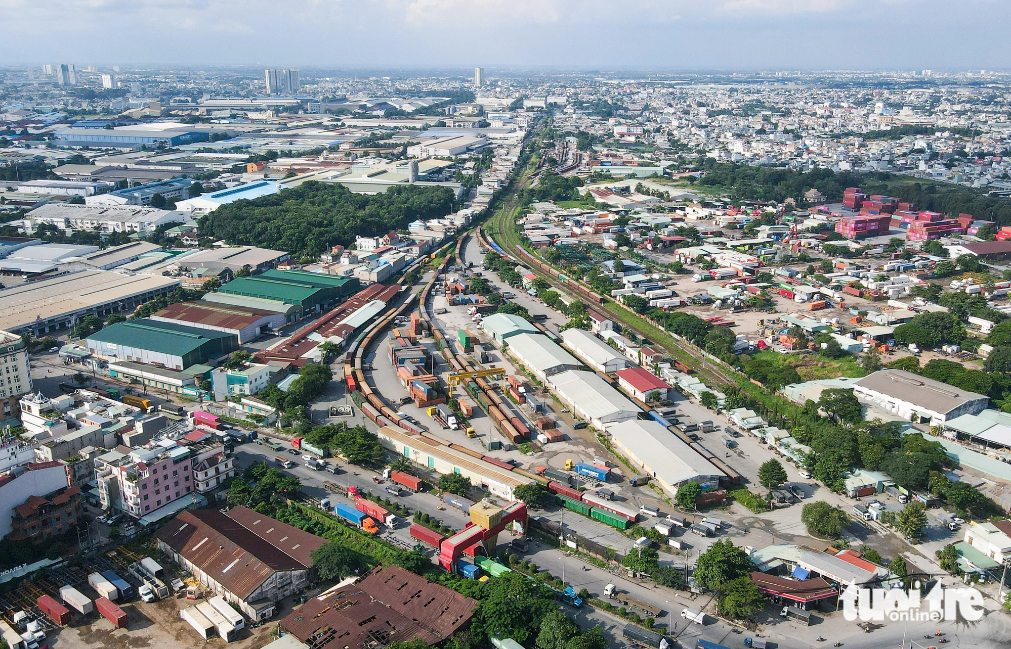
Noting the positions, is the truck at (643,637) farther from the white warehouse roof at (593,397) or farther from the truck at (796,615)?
the white warehouse roof at (593,397)

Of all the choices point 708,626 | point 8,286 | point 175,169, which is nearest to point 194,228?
point 8,286

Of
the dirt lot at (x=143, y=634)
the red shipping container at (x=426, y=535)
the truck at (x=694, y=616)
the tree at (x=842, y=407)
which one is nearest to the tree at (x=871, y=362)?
the tree at (x=842, y=407)

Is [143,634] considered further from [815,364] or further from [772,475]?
[815,364]

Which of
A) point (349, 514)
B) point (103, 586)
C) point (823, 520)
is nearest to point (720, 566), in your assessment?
point (823, 520)

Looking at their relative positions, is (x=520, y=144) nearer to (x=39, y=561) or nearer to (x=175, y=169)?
(x=175, y=169)

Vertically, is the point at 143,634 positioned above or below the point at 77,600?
below

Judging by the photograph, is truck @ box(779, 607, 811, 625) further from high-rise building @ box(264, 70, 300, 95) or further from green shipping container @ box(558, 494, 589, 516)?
high-rise building @ box(264, 70, 300, 95)
